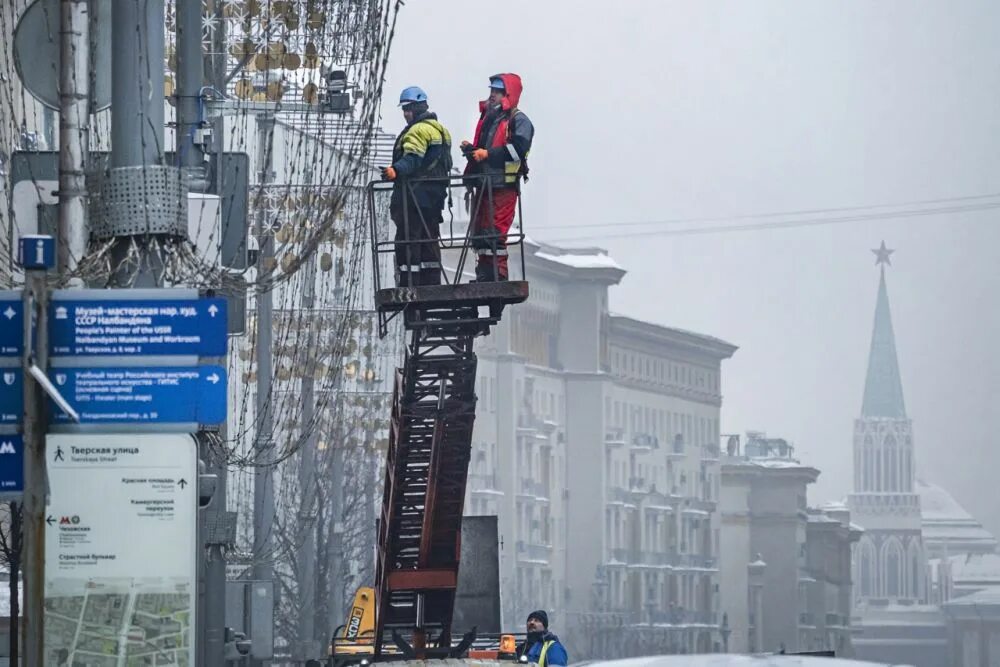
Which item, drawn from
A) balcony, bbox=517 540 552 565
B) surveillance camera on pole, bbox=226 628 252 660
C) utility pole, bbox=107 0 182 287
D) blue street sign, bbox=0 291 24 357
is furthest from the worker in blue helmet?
balcony, bbox=517 540 552 565

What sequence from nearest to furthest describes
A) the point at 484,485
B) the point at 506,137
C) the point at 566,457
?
the point at 506,137
the point at 484,485
the point at 566,457

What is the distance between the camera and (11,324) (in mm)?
14820

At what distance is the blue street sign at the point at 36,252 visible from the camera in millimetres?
14859

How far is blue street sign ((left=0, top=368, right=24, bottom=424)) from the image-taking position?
14781 mm

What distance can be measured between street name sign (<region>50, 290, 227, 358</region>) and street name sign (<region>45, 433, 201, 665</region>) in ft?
1.46

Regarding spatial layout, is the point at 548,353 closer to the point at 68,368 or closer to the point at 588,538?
the point at 588,538

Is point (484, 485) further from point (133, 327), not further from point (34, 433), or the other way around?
point (34, 433)

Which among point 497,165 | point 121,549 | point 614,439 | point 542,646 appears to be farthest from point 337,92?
point 614,439

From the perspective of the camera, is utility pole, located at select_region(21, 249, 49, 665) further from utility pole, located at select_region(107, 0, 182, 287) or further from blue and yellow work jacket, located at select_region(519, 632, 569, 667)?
blue and yellow work jacket, located at select_region(519, 632, 569, 667)

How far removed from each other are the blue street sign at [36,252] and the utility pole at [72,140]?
2455 mm

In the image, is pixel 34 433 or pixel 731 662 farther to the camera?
pixel 34 433

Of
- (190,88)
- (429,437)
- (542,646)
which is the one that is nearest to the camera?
(542,646)

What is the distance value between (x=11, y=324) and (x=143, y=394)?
75 cm

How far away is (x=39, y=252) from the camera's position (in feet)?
48.9
